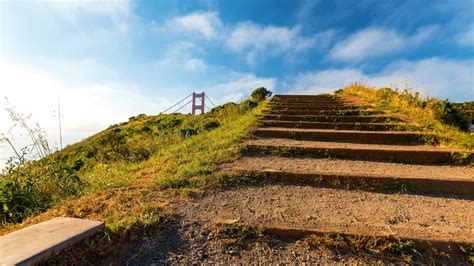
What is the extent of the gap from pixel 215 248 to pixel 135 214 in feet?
2.57

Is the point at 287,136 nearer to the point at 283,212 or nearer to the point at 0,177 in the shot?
the point at 283,212

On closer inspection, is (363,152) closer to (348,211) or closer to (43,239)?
(348,211)

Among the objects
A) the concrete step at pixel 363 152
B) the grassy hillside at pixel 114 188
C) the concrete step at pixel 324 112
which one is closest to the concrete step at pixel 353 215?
the grassy hillside at pixel 114 188

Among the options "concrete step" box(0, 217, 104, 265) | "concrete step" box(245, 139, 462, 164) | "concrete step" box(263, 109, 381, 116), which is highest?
"concrete step" box(263, 109, 381, 116)

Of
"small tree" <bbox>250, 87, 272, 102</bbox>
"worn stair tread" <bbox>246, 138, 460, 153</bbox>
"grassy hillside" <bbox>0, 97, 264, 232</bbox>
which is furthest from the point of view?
"small tree" <bbox>250, 87, 272, 102</bbox>

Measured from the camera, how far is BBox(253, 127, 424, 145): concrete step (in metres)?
4.63

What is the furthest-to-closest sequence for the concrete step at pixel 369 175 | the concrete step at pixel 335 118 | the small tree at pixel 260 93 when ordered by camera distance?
the small tree at pixel 260 93 → the concrete step at pixel 335 118 → the concrete step at pixel 369 175

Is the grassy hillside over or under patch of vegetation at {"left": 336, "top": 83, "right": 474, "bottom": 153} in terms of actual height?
under

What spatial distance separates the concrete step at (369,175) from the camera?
3.04 m

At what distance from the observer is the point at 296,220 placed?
90.7 inches

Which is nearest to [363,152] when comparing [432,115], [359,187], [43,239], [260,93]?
[359,187]

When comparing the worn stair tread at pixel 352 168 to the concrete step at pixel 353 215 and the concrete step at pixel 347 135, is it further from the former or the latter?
the concrete step at pixel 347 135

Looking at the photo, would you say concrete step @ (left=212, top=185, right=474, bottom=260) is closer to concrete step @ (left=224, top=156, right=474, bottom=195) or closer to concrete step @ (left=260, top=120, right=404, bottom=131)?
concrete step @ (left=224, top=156, right=474, bottom=195)

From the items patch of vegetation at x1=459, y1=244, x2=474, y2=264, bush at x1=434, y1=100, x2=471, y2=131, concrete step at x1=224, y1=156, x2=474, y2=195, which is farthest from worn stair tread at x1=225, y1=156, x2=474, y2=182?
bush at x1=434, y1=100, x2=471, y2=131
